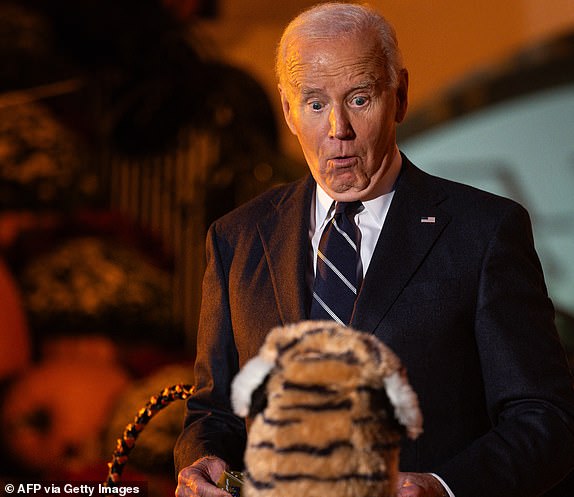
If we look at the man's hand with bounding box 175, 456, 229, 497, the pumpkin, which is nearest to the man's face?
the man's hand with bounding box 175, 456, 229, 497

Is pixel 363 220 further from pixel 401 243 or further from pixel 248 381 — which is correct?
pixel 248 381

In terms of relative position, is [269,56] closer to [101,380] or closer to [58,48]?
[58,48]

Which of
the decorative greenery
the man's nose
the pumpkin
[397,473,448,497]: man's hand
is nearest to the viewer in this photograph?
[397,473,448,497]: man's hand

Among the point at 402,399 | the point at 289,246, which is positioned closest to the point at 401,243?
the point at 289,246

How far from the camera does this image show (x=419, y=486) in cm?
125

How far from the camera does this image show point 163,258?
379 centimetres

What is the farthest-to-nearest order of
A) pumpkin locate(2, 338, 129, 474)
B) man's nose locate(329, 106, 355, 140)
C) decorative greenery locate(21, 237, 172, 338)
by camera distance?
decorative greenery locate(21, 237, 172, 338), pumpkin locate(2, 338, 129, 474), man's nose locate(329, 106, 355, 140)

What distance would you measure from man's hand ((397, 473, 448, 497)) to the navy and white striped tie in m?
0.29

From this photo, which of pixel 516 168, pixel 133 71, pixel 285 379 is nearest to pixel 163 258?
pixel 133 71

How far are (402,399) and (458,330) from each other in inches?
21.8

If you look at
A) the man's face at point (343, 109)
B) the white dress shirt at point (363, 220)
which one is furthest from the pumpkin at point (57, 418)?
the man's face at point (343, 109)

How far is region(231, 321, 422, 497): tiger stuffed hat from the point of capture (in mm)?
955

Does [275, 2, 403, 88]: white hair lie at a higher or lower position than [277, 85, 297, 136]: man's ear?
higher

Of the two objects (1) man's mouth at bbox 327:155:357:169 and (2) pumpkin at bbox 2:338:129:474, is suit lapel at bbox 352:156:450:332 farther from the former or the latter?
(2) pumpkin at bbox 2:338:129:474
